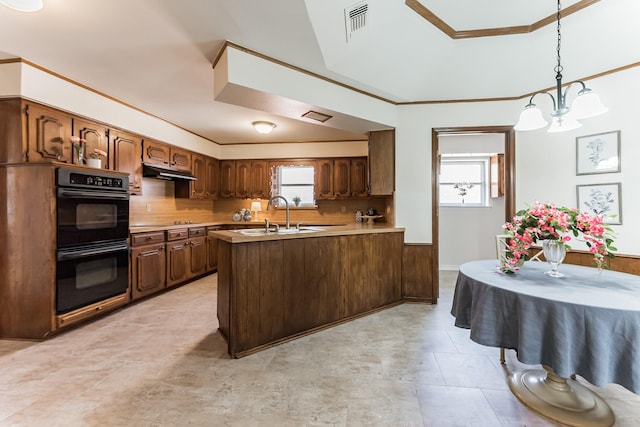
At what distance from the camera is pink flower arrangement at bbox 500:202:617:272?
5.53 ft

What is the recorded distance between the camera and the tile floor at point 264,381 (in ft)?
5.44

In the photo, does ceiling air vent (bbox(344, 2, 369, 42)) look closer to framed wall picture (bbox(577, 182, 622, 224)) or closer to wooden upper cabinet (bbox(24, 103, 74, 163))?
framed wall picture (bbox(577, 182, 622, 224))

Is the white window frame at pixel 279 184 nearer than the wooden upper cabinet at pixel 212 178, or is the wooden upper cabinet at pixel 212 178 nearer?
the wooden upper cabinet at pixel 212 178

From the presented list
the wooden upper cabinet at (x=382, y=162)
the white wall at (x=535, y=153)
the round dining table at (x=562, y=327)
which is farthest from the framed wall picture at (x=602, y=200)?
the wooden upper cabinet at (x=382, y=162)

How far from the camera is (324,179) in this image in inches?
223

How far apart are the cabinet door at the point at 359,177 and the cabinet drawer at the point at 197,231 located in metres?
2.79

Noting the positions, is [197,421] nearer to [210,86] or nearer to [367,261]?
[367,261]

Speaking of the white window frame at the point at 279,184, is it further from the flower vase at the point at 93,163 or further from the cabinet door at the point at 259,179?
the flower vase at the point at 93,163

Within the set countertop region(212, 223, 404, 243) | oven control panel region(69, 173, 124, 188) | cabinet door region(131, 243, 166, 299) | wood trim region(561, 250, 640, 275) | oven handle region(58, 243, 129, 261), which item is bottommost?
cabinet door region(131, 243, 166, 299)

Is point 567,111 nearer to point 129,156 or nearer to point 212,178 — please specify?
point 129,156

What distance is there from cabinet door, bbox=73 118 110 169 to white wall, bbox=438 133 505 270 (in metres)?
5.22

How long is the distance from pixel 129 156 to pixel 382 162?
3394mm

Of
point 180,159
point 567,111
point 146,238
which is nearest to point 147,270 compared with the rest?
point 146,238

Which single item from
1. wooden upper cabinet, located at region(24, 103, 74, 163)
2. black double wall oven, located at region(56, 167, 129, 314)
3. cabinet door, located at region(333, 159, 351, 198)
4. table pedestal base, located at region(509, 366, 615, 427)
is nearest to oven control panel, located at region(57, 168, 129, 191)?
black double wall oven, located at region(56, 167, 129, 314)
